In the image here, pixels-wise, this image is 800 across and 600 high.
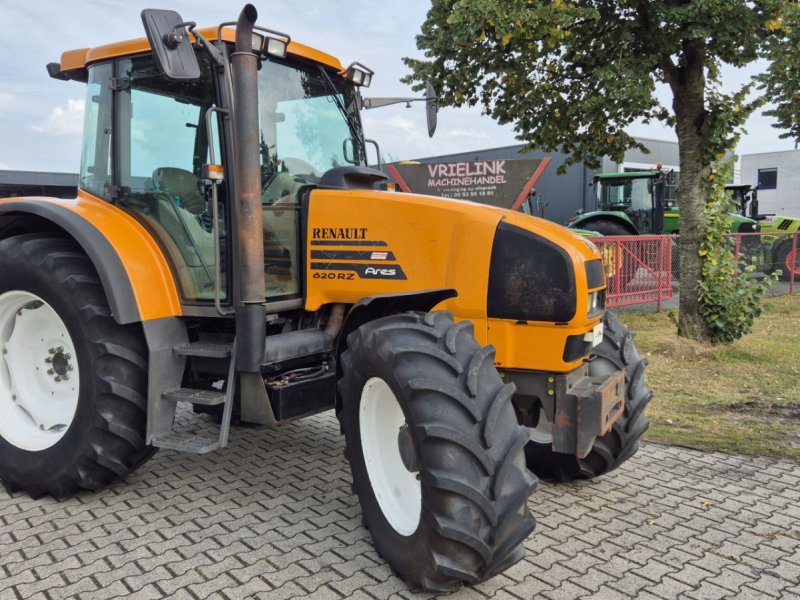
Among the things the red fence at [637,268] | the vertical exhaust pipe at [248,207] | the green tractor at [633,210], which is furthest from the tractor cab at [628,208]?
the vertical exhaust pipe at [248,207]

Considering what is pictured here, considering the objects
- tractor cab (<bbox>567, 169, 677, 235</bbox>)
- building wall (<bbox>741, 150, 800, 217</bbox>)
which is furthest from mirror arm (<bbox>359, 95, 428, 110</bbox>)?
building wall (<bbox>741, 150, 800, 217</bbox>)

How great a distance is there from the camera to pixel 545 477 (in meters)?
3.99

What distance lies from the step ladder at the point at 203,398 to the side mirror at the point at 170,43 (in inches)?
51.9

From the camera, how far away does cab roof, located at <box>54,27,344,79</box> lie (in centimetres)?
331

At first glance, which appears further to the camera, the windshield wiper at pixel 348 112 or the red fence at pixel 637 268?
the red fence at pixel 637 268

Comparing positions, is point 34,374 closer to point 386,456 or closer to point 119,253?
point 119,253

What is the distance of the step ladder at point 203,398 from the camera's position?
3.33 meters

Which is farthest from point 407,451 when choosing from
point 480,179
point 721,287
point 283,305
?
point 721,287

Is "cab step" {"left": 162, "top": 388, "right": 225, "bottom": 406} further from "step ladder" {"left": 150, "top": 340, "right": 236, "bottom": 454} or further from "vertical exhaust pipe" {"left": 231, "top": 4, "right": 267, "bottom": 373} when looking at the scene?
"vertical exhaust pipe" {"left": 231, "top": 4, "right": 267, "bottom": 373}

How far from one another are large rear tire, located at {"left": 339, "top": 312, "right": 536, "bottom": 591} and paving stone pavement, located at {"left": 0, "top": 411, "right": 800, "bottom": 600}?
0.24 m

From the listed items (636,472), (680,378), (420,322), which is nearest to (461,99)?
(680,378)

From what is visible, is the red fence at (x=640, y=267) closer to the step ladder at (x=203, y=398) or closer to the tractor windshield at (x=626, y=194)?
the tractor windshield at (x=626, y=194)

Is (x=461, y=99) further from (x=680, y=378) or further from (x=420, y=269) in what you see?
(x=420, y=269)

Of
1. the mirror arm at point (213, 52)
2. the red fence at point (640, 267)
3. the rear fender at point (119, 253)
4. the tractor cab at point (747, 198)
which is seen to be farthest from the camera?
the tractor cab at point (747, 198)
